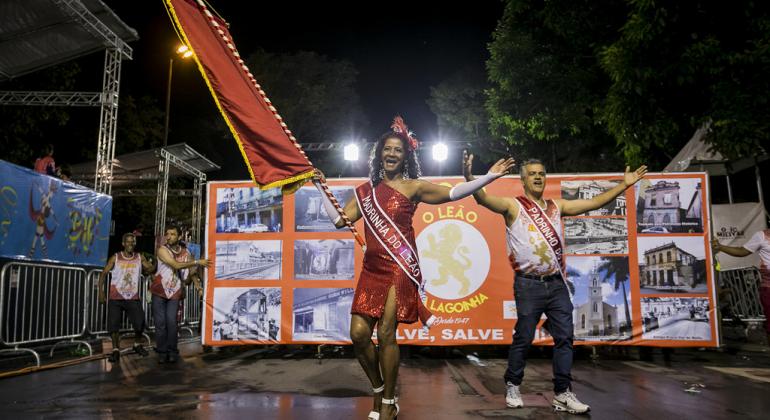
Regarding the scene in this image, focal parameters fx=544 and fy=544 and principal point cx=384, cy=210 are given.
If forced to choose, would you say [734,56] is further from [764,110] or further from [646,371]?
[646,371]

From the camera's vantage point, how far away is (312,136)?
3231cm

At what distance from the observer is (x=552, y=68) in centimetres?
1475

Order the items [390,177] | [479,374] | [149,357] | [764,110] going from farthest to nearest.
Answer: [764,110]
[149,357]
[479,374]
[390,177]

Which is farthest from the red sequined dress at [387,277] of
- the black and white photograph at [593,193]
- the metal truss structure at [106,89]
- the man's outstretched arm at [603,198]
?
the metal truss structure at [106,89]

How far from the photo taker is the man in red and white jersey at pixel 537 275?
443 centimetres

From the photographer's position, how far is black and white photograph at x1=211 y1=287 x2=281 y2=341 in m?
7.82

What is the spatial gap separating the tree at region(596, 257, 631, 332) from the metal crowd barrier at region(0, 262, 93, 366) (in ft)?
24.7

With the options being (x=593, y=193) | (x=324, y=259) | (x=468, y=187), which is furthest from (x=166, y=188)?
(x=468, y=187)

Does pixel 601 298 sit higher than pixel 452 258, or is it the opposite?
pixel 452 258

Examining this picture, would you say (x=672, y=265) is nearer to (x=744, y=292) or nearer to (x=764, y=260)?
(x=764, y=260)

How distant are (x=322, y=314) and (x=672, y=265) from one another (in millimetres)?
4964

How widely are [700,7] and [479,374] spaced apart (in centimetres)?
796

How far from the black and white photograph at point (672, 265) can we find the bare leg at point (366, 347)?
5.22m

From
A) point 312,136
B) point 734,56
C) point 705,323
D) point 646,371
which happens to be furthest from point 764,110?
point 312,136
